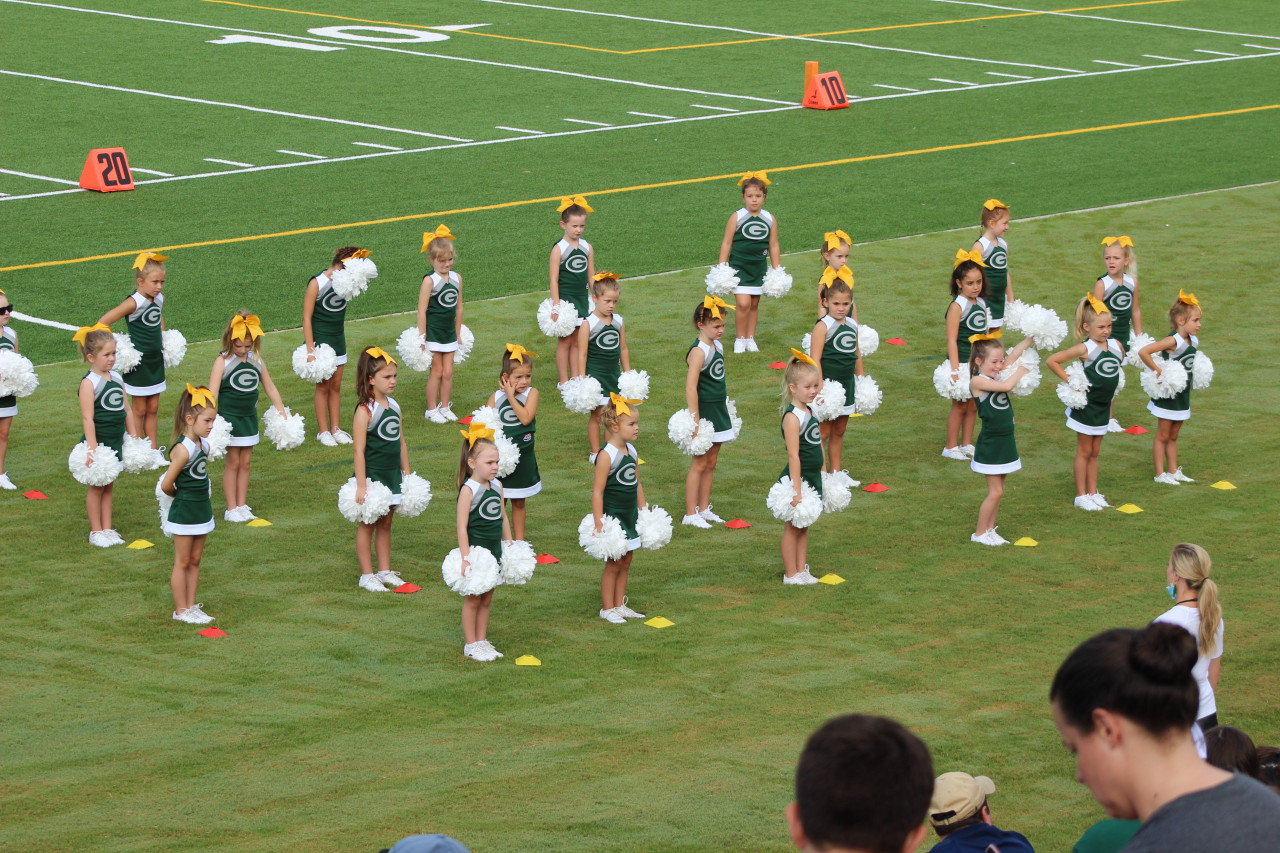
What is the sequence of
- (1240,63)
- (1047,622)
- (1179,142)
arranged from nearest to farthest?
1. (1047,622)
2. (1179,142)
3. (1240,63)

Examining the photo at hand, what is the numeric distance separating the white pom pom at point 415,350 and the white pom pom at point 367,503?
331cm

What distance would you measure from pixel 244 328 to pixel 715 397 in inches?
136

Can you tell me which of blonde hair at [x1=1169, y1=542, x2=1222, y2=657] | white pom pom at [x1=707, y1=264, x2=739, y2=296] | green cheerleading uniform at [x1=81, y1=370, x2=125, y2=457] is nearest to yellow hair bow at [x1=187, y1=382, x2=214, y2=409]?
green cheerleading uniform at [x1=81, y1=370, x2=125, y2=457]

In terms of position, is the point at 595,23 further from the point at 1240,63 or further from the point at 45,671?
the point at 45,671

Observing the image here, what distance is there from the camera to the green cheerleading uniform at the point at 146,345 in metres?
11.8

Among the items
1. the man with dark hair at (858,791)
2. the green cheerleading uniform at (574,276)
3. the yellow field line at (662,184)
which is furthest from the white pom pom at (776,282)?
the man with dark hair at (858,791)

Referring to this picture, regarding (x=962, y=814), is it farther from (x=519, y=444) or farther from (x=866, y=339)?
(x=866, y=339)

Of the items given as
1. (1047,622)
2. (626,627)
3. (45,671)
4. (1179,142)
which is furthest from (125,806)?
(1179,142)

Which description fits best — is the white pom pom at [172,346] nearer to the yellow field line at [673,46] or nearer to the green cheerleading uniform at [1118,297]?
the green cheerleading uniform at [1118,297]

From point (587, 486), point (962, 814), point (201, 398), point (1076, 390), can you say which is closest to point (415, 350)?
point (587, 486)

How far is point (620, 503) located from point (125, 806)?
11.7ft

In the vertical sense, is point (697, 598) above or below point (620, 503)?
below

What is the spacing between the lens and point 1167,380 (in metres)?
11.8

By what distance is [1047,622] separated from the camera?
941 centimetres
